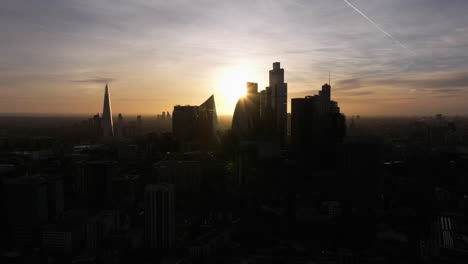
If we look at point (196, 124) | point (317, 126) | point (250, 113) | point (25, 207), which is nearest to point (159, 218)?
point (25, 207)

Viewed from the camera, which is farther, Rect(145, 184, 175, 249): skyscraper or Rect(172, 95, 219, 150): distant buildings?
Rect(172, 95, 219, 150): distant buildings

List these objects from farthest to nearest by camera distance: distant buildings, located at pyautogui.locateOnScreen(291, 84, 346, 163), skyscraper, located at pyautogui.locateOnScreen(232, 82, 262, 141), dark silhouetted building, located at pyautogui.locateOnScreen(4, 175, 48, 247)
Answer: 1. skyscraper, located at pyautogui.locateOnScreen(232, 82, 262, 141)
2. distant buildings, located at pyautogui.locateOnScreen(291, 84, 346, 163)
3. dark silhouetted building, located at pyautogui.locateOnScreen(4, 175, 48, 247)

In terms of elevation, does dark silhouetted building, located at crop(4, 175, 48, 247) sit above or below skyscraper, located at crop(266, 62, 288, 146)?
below

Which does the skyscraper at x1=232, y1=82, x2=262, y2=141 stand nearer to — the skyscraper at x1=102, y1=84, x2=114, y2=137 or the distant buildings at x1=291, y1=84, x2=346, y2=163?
the distant buildings at x1=291, y1=84, x2=346, y2=163

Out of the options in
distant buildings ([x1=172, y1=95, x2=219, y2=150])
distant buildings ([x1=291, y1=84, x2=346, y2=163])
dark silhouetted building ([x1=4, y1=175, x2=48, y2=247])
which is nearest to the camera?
dark silhouetted building ([x1=4, y1=175, x2=48, y2=247])

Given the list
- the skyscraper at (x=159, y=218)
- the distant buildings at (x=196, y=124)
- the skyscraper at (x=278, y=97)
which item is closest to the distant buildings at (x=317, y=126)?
the skyscraper at (x=278, y=97)

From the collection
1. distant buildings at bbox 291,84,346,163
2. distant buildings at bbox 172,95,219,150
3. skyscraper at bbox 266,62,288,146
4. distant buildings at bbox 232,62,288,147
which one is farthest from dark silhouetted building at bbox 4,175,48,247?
skyscraper at bbox 266,62,288,146

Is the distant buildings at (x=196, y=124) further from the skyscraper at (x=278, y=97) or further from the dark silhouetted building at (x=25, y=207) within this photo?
the dark silhouetted building at (x=25, y=207)

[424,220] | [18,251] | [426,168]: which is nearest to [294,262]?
[424,220]
